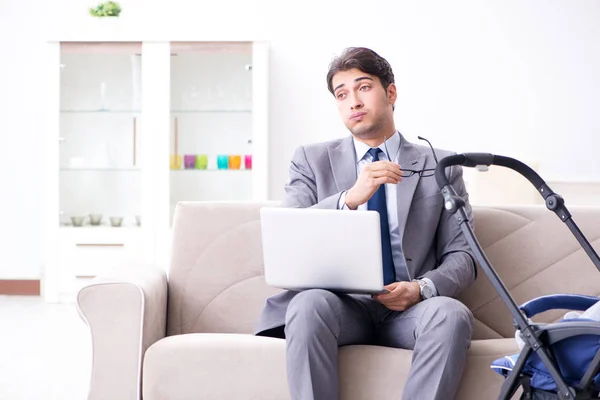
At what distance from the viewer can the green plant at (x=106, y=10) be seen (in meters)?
5.76

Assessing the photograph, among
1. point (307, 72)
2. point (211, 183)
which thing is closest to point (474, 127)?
point (307, 72)

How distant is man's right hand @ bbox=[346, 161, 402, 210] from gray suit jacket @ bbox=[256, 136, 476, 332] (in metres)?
0.08

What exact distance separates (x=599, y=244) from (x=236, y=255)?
112 cm

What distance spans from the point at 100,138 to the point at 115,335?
3729 millimetres

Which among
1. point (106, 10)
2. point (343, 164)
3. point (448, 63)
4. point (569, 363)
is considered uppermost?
point (106, 10)

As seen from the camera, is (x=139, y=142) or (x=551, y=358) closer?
(x=551, y=358)

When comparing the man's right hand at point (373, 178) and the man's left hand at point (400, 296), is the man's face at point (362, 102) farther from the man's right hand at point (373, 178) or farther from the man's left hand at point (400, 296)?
the man's left hand at point (400, 296)

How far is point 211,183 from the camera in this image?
19.0ft

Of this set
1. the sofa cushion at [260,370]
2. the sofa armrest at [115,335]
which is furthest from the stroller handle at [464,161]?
the sofa armrest at [115,335]

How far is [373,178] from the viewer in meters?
2.32

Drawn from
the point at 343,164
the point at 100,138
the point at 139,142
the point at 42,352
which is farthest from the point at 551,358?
the point at 100,138

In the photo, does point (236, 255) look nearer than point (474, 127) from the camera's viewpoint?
Yes

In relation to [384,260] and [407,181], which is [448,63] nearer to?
[407,181]

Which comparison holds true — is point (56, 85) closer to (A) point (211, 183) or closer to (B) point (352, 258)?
(A) point (211, 183)
